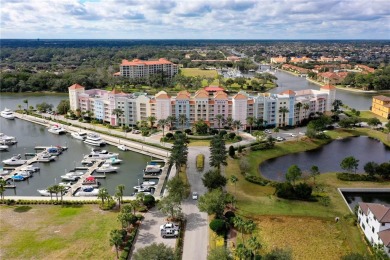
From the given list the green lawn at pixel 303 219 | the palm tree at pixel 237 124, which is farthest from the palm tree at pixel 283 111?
the green lawn at pixel 303 219

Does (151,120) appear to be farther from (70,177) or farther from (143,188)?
(143,188)

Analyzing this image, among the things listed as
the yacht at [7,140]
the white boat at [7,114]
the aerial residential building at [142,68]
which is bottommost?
the yacht at [7,140]

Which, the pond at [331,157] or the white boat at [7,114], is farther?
the white boat at [7,114]

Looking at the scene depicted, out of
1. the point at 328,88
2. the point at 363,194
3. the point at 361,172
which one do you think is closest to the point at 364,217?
the point at 363,194

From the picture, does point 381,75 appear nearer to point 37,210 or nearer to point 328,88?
point 328,88

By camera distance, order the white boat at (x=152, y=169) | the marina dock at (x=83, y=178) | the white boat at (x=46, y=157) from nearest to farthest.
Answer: the marina dock at (x=83, y=178) → the white boat at (x=152, y=169) → the white boat at (x=46, y=157)

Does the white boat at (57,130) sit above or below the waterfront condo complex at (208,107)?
below

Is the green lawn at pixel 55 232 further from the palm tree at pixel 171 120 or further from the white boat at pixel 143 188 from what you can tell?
the palm tree at pixel 171 120
